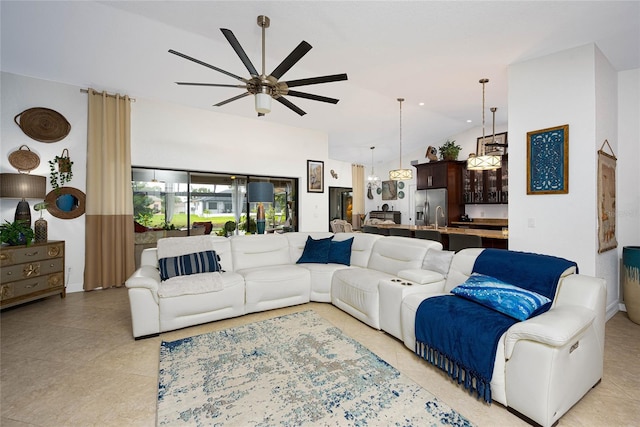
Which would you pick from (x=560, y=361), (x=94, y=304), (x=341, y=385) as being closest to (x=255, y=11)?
(x=341, y=385)

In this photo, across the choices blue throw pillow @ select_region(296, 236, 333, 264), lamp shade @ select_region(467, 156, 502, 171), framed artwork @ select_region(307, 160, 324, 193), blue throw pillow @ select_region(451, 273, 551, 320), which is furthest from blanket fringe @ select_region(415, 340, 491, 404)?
framed artwork @ select_region(307, 160, 324, 193)

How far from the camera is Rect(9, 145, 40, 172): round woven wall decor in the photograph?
150 inches

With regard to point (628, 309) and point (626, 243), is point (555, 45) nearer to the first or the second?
point (626, 243)

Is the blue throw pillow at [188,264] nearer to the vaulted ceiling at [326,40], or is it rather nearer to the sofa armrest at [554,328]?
the vaulted ceiling at [326,40]

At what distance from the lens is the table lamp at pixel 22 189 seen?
354cm

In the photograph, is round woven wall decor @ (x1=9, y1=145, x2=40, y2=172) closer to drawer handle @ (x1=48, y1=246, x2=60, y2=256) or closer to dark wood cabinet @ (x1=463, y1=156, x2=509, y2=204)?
drawer handle @ (x1=48, y1=246, x2=60, y2=256)

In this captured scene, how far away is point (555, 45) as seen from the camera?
3002 millimetres

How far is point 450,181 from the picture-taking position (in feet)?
22.8

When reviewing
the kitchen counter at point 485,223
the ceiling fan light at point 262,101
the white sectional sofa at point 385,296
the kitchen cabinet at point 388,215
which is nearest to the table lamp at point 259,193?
the white sectional sofa at point 385,296

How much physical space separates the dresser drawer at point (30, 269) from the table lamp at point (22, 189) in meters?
0.60

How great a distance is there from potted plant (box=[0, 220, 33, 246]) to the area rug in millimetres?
2632

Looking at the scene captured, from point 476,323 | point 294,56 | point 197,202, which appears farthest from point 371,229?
point 294,56

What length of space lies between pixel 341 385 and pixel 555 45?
3.98 m

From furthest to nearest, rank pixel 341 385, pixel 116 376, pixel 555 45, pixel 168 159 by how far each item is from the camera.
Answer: pixel 168 159 → pixel 555 45 → pixel 116 376 → pixel 341 385
